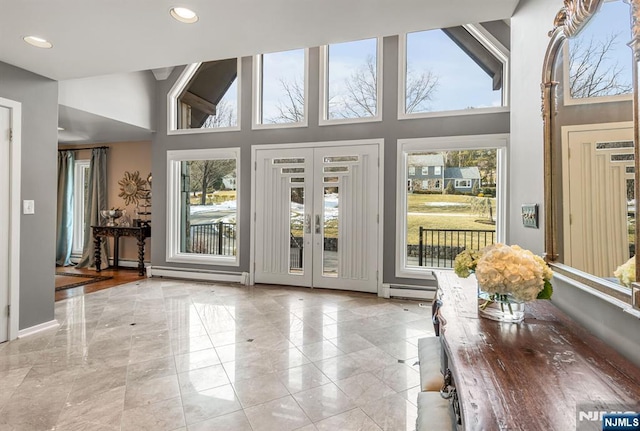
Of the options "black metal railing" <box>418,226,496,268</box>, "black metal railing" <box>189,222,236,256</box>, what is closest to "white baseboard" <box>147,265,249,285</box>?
"black metal railing" <box>189,222,236,256</box>

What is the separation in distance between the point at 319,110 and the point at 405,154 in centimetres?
145

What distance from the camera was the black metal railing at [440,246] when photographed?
185 inches

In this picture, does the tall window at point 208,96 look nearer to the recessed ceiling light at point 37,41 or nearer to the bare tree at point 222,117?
the bare tree at point 222,117

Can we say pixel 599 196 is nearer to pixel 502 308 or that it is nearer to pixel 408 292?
pixel 502 308

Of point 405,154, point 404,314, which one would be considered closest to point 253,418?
point 404,314

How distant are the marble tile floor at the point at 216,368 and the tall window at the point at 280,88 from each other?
9.50 feet

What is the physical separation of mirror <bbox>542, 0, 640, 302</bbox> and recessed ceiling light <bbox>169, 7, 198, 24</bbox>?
1999 millimetres

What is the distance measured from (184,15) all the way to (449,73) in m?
3.64

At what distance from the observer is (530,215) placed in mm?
1704

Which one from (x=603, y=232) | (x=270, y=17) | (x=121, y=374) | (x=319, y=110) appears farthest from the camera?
(x=319, y=110)

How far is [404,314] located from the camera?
4.01m

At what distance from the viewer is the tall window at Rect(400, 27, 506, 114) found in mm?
4422

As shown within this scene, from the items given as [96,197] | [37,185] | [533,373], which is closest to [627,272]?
[533,373]

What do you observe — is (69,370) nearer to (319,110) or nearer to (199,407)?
(199,407)
